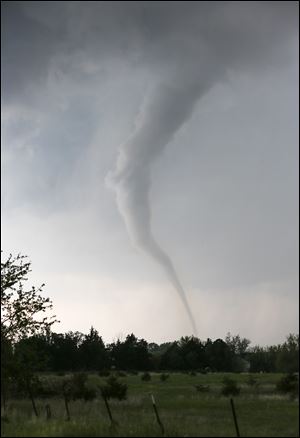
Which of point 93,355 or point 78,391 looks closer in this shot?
point 78,391

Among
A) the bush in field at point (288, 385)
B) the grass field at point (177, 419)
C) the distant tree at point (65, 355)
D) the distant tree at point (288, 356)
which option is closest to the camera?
the grass field at point (177, 419)

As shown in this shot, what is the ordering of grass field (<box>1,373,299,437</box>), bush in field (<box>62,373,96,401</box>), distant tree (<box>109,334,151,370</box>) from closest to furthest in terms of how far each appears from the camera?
grass field (<box>1,373,299,437</box>) → bush in field (<box>62,373,96,401</box>) → distant tree (<box>109,334,151,370</box>)

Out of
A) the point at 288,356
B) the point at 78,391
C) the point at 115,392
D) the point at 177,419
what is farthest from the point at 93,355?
the point at 177,419

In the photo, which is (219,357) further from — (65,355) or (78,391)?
(78,391)

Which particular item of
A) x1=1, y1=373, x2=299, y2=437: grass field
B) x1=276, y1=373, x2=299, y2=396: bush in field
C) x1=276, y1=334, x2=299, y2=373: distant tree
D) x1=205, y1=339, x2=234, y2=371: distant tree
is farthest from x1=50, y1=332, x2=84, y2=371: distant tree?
x1=276, y1=373, x2=299, y2=396: bush in field

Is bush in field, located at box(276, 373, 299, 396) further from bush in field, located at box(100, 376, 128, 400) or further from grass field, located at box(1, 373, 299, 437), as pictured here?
bush in field, located at box(100, 376, 128, 400)

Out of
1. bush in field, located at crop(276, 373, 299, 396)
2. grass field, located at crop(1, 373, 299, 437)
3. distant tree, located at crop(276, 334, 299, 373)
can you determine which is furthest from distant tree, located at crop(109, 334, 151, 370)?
bush in field, located at crop(276, 373, 299, 396)

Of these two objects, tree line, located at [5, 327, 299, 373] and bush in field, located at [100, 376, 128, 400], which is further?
tree line, located at [5, 327, 299, 373]

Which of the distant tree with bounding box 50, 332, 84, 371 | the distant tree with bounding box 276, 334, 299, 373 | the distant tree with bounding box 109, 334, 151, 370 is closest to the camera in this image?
the distant tree with bounding box 276, 334, 299, 373

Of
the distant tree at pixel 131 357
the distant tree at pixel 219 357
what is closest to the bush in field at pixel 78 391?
the distant tree at pixel 131 357

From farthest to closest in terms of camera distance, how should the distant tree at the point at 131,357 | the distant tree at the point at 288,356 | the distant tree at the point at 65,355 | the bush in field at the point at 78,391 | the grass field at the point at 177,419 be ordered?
1. the distant tree at the point at 131,357
2. the distant tree at the point at 65,355
3. the distant tree at the point at 288,356
4. the bush in field at the point at 78,391
5. the grass field at the point at 177,419

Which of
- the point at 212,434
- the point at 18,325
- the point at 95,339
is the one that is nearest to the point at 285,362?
the point at 18,325

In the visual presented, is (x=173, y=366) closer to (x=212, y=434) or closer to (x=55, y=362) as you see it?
(x=55, y=362)

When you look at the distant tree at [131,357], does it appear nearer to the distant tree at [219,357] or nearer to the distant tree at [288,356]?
the distant tree at [219,357]
